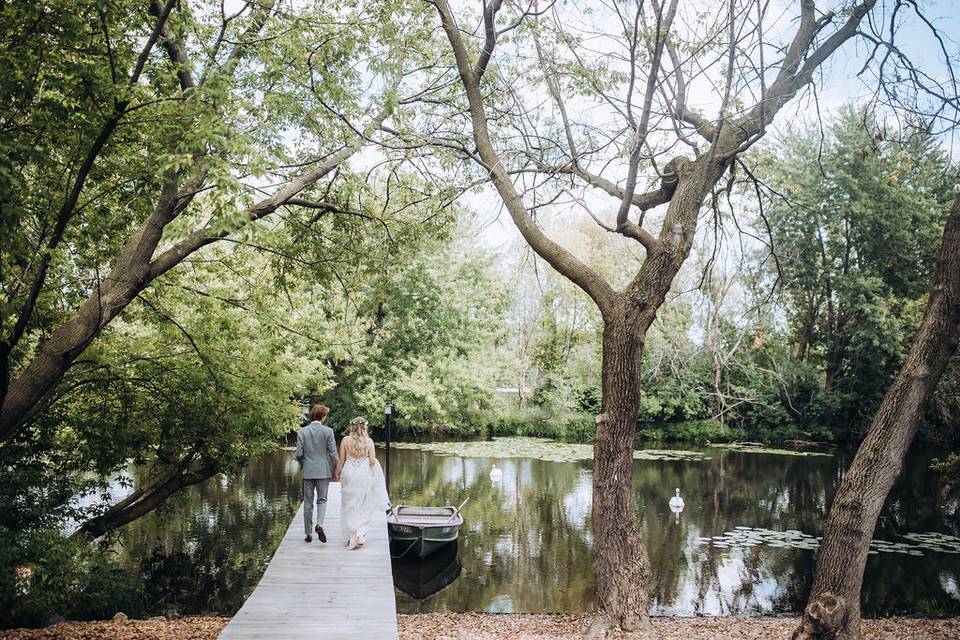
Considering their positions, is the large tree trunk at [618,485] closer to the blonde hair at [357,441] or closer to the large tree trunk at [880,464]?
the large tree trunk at [880,464]

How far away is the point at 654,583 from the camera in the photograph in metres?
12.1

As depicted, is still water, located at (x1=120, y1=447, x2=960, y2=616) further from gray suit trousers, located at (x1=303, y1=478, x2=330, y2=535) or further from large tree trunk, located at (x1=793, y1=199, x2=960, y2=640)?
large tree trunk, located at (x1=793, y1=199, x2=960, y2=640)

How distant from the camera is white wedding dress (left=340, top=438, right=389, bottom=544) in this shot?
927cm

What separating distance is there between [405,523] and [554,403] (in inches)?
841

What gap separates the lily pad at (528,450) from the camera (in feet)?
89.8

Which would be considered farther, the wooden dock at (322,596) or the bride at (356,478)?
the bride at (356,478)

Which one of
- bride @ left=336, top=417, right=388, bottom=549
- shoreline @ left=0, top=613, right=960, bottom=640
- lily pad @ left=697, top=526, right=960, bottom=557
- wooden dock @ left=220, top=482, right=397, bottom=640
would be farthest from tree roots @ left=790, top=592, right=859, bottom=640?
lily pad @ left=697, top=526, right=960, bottom=557

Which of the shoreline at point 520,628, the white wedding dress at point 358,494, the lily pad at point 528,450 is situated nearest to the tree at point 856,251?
the lily pad at point 528,450

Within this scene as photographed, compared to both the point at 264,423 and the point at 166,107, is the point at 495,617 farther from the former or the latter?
the point at 166,107

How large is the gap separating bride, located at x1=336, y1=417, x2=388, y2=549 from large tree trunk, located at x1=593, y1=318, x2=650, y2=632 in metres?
3.25

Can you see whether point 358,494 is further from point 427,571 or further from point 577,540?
point 577,540

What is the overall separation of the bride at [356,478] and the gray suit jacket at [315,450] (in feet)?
0.69

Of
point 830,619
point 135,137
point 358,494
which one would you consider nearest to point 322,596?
point 358,494

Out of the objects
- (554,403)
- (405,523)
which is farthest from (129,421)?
(554,403)
